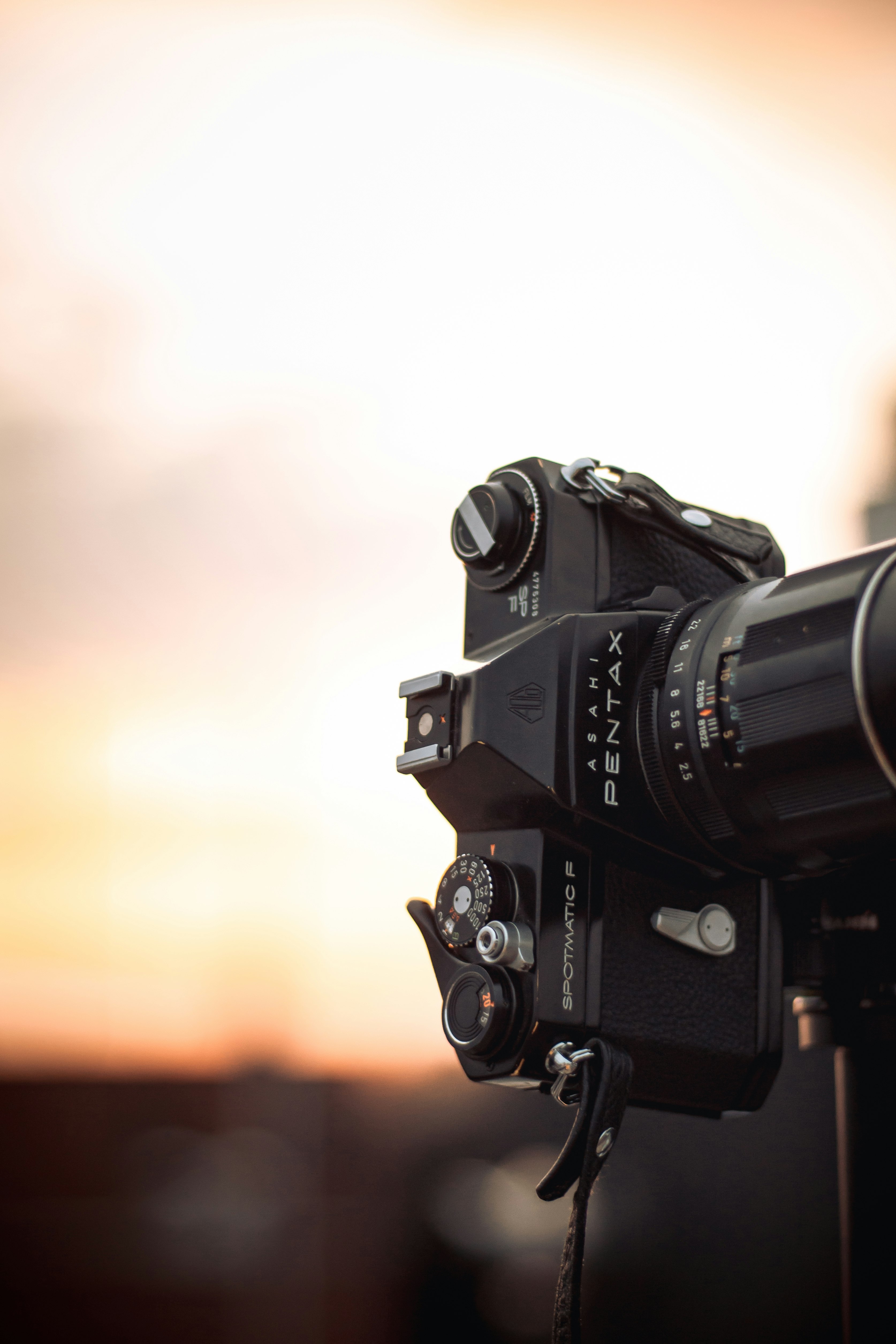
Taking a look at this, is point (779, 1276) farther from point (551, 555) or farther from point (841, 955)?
point (551, 555)

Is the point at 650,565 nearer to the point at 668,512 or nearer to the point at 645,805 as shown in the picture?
the point at 668,512

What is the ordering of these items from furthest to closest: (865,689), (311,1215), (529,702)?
(311,1215) < (529,702) < (865,689)

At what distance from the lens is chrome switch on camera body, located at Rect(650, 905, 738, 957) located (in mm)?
463

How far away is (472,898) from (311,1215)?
3.70 ft

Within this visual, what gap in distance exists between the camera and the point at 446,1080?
1433mm

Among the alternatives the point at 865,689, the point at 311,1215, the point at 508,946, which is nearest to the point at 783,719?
the point at 865,689

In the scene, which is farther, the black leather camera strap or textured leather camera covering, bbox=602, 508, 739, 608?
textured leather camera covering, bbox=602, 508, 739, 608

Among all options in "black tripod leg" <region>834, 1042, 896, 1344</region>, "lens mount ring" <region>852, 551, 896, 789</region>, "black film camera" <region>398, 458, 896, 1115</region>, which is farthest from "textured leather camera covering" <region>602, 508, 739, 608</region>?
"black tripod leg" <region>834, 1042, 896, 1344</region>

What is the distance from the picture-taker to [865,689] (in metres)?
0.35

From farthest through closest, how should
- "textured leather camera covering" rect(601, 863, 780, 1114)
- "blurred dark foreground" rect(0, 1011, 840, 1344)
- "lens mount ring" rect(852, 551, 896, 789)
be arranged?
"blurred dark foreground" rect(0, 1011, 840, 1344)
"textured leather camera covering" rect(601, 863, 780, 1114)
"lens mount ring" rect(852, 551, 896, 789)

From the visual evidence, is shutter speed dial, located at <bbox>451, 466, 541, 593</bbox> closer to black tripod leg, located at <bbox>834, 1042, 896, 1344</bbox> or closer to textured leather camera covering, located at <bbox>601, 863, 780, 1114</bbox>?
textured leather camera covering, located at <bbox>601, 863, 780, 1114</bbox>

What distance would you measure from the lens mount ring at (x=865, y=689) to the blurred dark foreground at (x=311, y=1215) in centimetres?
93

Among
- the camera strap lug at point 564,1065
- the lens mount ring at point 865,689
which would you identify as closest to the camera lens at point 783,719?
the lens mount ring at point 865,689

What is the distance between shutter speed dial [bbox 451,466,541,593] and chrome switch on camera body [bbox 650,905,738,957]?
Answer: 0.58 ft
